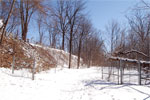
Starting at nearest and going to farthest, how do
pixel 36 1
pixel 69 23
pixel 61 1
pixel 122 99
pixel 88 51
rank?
1. pixel 122 99
2. pixel 36 1
3. pixel 69 23
4. pixel 61 1
5. pixel 88 51

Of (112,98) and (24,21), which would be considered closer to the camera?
(112,98)

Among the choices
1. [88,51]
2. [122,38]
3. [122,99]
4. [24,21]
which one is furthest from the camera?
[88,51]

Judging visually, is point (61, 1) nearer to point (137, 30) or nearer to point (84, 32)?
point (84, 32)

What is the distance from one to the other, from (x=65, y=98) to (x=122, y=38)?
25327 mm

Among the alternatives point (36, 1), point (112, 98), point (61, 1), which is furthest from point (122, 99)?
point (61, 1)

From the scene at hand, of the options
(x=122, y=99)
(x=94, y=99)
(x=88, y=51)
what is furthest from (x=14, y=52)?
(x=88, y=51)

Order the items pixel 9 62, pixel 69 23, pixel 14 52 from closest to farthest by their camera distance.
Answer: pixel 9 62, pixel 14 52, pixel 69 23

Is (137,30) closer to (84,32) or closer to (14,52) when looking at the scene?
(84,32)

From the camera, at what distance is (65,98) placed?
4.78 m

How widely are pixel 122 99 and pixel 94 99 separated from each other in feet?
3.47

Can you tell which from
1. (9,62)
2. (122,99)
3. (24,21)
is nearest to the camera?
(122,99)

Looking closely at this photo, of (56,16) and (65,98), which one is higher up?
(56,16)

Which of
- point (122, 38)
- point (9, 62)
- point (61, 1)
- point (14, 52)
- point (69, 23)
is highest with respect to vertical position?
point (61, 1)

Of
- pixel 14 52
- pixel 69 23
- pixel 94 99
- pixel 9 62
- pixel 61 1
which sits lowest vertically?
pixel 94 99
